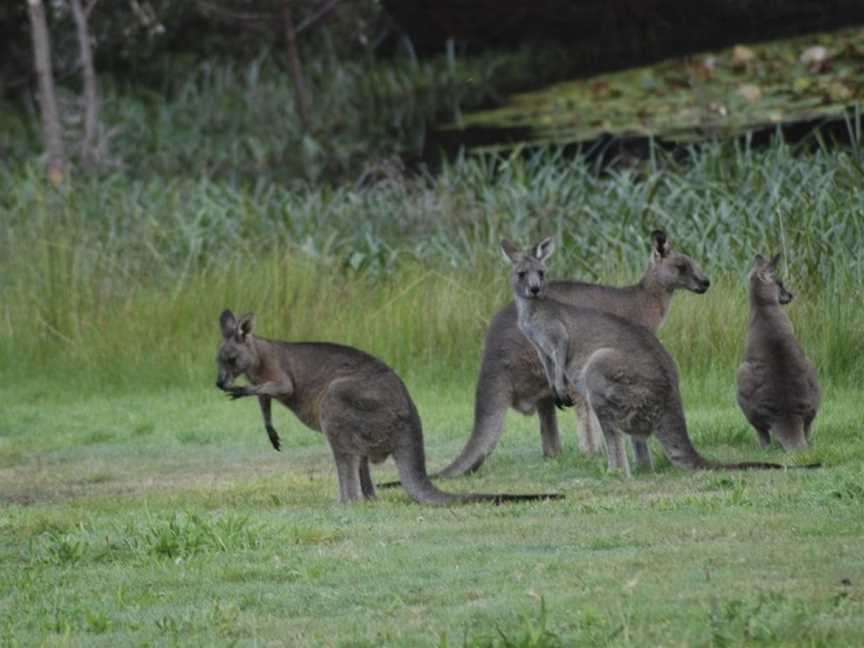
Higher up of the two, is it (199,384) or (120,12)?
(120,12)

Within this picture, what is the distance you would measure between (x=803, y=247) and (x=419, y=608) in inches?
349

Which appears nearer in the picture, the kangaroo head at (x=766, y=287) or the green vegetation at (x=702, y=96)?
the kangaroo head at (x=766, y=287)

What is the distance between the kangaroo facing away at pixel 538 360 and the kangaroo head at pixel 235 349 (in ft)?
4.34

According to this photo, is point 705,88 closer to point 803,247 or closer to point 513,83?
point 513,83

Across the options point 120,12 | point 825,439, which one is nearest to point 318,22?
point 120,12

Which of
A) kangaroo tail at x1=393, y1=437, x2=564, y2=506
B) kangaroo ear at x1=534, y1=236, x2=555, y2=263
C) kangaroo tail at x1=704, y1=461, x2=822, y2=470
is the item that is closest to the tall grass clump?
kangaroo ear at x1=534, y1=236, x2=555, y2=263

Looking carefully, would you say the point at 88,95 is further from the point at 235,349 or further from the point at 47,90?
the point at 235,349

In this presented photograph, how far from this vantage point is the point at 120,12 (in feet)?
92.5

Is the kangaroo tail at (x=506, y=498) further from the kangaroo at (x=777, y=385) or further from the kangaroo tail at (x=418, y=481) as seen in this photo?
the kangaroo at (x=777, y=385)

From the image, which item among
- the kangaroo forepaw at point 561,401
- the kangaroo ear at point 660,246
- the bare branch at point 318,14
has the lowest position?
the kangaroo forepaw at point 561,401

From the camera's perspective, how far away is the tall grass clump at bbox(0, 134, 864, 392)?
14156 millimetres

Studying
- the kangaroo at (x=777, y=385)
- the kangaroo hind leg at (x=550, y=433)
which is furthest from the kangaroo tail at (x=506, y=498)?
the kangaroo hind leg at (x=550, y=433)

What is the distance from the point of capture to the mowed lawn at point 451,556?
5.86m

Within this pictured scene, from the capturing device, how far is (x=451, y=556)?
7.19m
